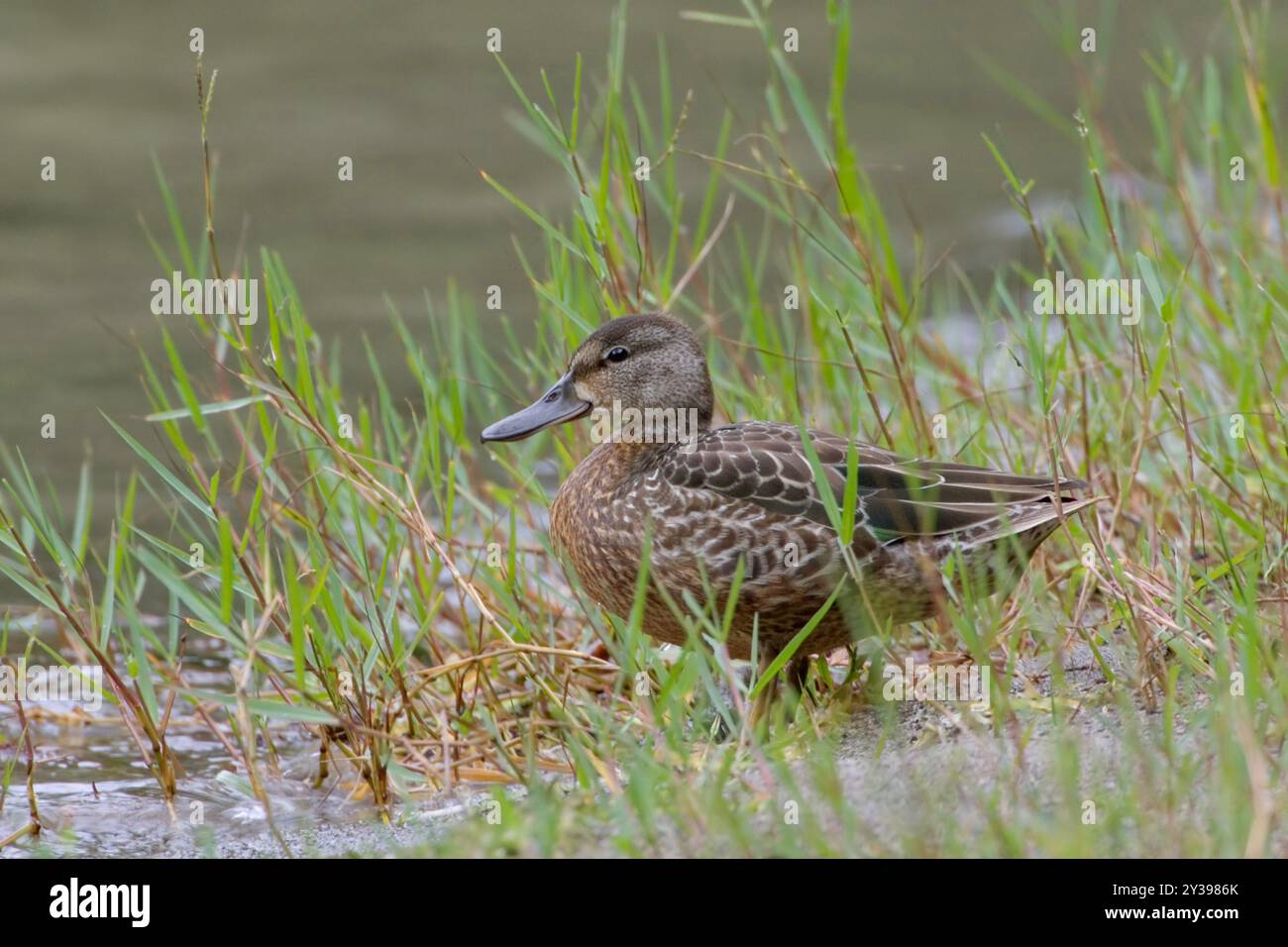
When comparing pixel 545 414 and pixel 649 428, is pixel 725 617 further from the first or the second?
pixel 545 414

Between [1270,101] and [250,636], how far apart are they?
473 cm

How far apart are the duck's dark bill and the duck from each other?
0.28 m

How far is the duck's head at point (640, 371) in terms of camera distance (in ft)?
16.6

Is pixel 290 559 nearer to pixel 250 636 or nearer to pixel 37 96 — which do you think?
pixel 250 636

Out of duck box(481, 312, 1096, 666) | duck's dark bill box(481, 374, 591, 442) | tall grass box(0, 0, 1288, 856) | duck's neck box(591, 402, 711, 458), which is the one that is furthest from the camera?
duck's dark bill box(481, 374, 591, 442)

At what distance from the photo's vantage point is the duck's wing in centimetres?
459

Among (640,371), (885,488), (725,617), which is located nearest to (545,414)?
(640,371)

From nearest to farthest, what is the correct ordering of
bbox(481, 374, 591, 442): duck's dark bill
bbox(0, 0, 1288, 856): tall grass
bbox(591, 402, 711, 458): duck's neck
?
bbox(0, 0, 1288, 856): tall grass, bbox(591, 402, 711, 458): duck's neck, bbox(481, 374, 591, 442): duck's dark bill

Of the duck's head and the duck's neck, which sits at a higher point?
the duck's head

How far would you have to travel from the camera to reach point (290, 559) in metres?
4.55

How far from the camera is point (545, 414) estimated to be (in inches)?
205

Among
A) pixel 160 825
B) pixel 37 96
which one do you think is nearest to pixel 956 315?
pixel 160 825

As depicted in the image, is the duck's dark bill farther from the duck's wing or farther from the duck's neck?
the duck's wing

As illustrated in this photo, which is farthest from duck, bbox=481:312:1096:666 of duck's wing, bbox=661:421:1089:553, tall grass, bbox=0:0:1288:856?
tall grass, bbox=0:0:1288:856
